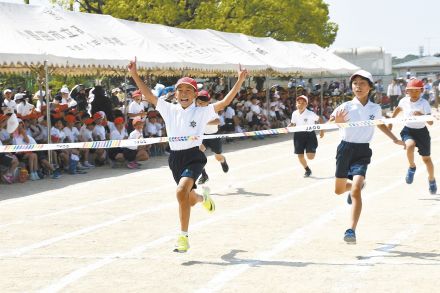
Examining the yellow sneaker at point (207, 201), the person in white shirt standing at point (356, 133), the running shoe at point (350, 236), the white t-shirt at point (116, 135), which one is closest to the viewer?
the running shoe at point (350, 236)

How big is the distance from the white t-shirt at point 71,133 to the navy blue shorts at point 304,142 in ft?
17.6

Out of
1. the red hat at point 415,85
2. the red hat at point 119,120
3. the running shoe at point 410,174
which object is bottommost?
the running shoe at point 410,174

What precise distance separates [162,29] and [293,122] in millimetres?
9609

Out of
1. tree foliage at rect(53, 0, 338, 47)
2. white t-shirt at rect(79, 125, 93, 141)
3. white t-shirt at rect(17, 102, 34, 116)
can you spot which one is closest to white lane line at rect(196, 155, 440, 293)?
white t-shirt at rect(79, 125, 93, 141)

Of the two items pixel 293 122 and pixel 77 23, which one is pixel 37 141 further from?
pixel 293 122

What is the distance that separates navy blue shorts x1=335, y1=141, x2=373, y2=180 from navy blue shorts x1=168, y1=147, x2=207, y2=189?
156 centimetres

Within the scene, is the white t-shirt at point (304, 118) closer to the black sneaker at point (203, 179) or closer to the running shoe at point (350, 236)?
the black sneaker at point (203, 179)

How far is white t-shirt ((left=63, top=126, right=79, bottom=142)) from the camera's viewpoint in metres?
17.4

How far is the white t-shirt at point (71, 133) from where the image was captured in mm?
17375

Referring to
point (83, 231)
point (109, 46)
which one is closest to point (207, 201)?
point (83, 231)

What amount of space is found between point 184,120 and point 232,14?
33.3m

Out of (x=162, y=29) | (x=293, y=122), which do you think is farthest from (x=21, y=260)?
(x=162, y=29)

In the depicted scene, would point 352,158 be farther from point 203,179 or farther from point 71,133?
point 71,133

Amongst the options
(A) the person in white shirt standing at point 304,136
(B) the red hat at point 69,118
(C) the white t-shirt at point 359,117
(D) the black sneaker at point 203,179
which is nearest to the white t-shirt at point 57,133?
(B) the red hat at point 69,118
